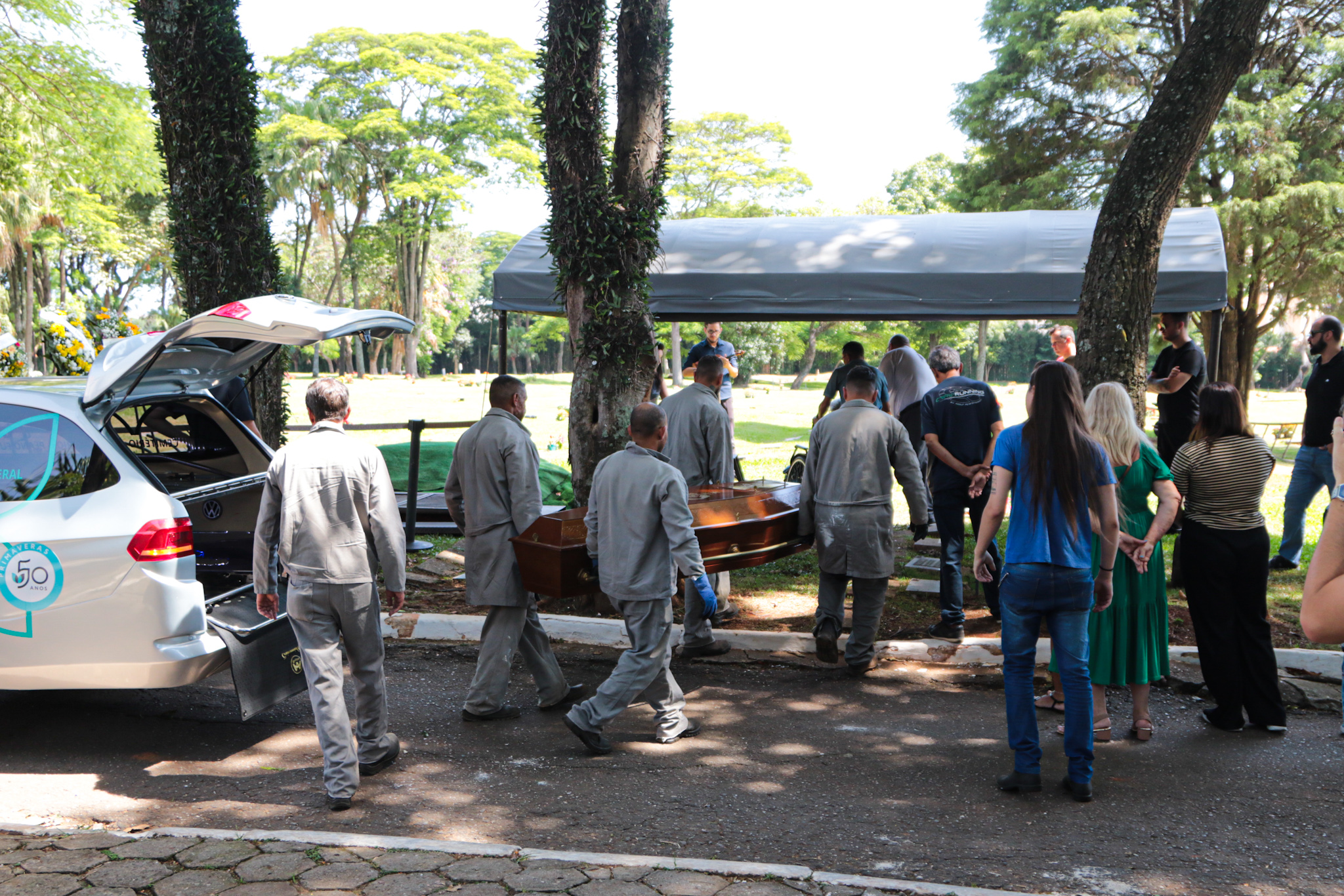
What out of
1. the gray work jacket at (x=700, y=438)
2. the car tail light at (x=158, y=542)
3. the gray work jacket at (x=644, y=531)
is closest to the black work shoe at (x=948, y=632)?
the gray work jacket at (x=700, y=438)

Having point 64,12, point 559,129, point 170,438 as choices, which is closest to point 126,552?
point 170,438

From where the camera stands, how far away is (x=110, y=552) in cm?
416

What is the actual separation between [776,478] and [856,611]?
26.3 feet

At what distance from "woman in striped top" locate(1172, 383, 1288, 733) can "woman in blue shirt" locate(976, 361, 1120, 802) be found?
105cm

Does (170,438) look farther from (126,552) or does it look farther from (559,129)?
(559,129)

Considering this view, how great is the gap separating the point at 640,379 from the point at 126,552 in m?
3.56

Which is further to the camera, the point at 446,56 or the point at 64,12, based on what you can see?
the point at 446,56

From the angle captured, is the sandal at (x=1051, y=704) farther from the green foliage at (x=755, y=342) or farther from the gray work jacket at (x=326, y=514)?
the green foliage at (x=755, y=342)

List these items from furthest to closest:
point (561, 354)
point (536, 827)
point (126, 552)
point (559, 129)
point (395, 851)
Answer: point (561, 354)
point (559, 129)
point (126, 552)
point (536, 827)
point (395, 851)

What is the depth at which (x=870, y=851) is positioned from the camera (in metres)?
3.57

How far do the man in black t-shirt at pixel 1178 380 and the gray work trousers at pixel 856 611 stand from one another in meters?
3.38

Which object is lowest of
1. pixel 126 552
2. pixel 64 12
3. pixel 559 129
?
pixel 126 552

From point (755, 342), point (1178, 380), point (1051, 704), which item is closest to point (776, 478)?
point (1178, 380)

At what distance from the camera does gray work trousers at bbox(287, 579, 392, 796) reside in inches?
157
